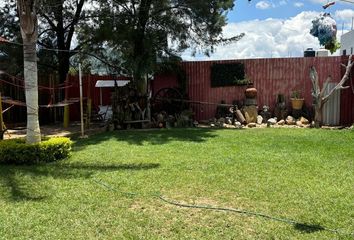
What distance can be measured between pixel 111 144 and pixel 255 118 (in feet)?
17.1

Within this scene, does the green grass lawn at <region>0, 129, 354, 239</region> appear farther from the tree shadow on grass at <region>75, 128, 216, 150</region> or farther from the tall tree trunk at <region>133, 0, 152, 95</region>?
the tall tree trunk at <region>133, 0, 152, 95</region>

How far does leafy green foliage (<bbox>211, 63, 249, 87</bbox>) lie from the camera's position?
43.4ft

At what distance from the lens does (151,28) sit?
40.4ft

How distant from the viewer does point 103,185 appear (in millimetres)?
5512

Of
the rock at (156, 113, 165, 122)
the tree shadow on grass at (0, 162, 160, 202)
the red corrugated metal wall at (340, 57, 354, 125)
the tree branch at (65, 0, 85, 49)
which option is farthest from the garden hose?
the tree branch at (65, 0, 85, 49)

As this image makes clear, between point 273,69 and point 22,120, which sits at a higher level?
point 273,69

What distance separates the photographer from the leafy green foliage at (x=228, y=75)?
43.4 feet

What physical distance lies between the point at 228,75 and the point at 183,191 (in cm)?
860

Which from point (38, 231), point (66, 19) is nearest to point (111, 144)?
point (38, 231)

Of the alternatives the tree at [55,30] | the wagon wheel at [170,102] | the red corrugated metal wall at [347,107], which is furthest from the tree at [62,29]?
the red corrugated metal wall at [347,107]

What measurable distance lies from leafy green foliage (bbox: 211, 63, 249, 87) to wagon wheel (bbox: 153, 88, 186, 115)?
3.86 feet

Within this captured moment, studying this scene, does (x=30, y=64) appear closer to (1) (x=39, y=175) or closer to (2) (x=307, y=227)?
(1) (x=39, y=175)

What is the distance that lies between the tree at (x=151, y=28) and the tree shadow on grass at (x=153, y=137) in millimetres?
2029

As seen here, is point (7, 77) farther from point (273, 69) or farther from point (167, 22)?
point (273, 69)
